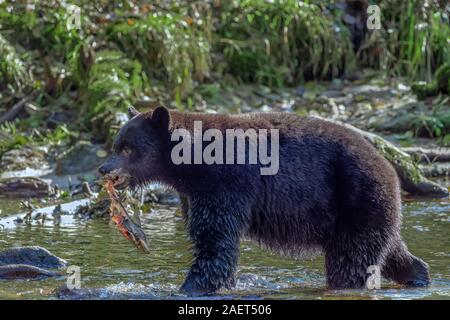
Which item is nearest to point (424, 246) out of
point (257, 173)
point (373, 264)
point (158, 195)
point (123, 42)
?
point (373, 264)

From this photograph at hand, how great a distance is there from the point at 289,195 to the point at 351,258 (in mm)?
680

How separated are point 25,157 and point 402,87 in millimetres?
5620

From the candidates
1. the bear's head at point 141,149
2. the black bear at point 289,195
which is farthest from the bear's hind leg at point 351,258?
the bear's head at point 141,149

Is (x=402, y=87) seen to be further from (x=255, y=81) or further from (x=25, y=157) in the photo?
(x=25, y=157)

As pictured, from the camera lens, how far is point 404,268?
9086 mm

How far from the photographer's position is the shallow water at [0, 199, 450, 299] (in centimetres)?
860

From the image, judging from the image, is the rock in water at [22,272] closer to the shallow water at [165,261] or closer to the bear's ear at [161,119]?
the shallow water at [165,261]

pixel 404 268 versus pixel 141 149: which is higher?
pixel 141 149

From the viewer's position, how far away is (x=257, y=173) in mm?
8750

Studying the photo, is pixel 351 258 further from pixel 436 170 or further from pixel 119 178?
pixel 436 170

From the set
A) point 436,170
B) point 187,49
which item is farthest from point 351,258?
point 187,49

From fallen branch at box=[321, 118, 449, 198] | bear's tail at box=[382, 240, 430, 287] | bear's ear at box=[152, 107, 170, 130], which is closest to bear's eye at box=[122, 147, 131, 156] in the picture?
bear's ear at box=[152, 107, 170, 130]

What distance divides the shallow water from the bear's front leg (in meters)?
0.15

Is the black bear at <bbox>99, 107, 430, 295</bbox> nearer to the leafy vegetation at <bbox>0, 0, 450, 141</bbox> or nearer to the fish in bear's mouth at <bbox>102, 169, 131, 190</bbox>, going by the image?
the fish in bear's mouth at <bbox>102, 169, 131, 190</bbox>
